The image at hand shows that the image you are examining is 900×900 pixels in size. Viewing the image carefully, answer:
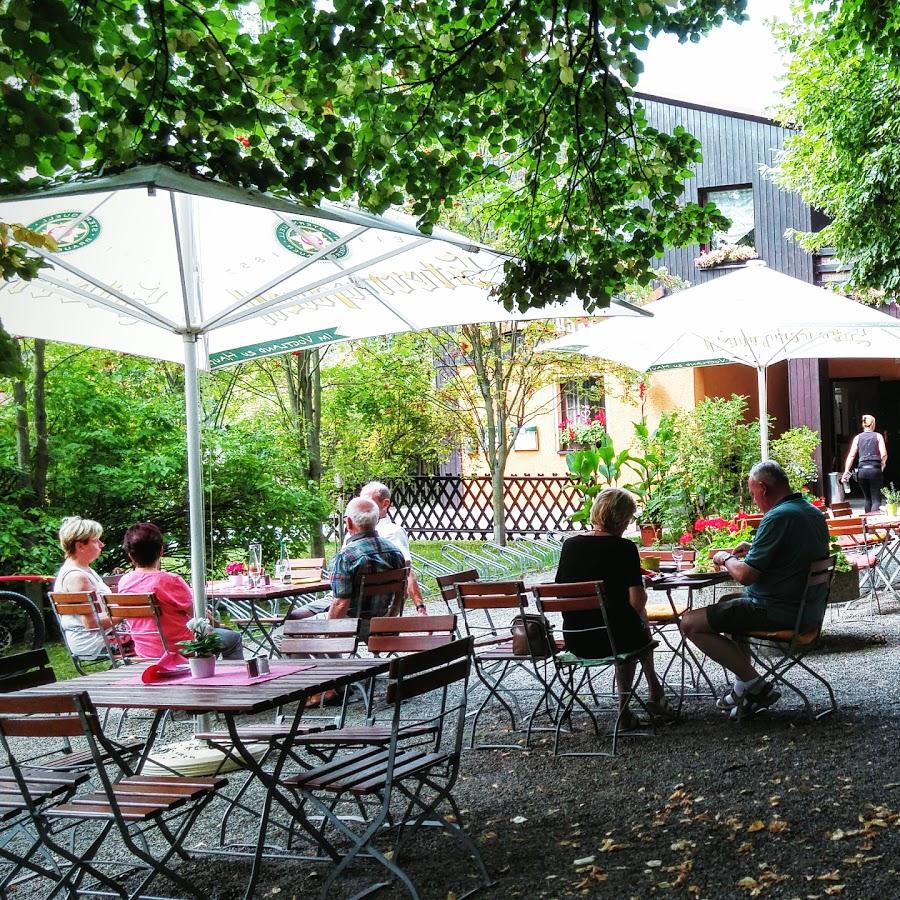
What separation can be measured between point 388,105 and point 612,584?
3003 millimetres

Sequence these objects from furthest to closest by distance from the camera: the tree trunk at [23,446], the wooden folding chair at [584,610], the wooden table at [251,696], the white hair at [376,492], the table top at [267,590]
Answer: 1. the tree trunk at [23,446]
2. the white hair at [376,492]
3. the table top at [267,590]
4. the wooden folding chair at [584,610]
5. the wooden table at [251,696]

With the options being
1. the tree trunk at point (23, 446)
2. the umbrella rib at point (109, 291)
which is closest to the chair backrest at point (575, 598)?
the umbrella rib at point (109, 291)

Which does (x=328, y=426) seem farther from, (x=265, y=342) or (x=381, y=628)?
(x=381, y=628)

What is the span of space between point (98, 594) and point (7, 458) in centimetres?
510

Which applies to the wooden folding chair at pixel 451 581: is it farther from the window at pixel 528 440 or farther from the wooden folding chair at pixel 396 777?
the window at pixel 528 440

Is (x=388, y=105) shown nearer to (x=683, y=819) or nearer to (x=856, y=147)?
(x=683, y=819)

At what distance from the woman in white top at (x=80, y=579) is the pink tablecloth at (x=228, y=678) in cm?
251

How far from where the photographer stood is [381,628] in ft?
18.5

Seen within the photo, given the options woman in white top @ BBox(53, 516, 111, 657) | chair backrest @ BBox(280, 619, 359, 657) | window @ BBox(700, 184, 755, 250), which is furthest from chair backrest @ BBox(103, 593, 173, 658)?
window @ BBox(700, 184, 755, 250)

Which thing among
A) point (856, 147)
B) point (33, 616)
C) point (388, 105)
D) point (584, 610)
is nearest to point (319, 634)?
point (584, 610)

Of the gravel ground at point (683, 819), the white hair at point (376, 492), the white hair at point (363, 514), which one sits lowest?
the gravel ground at point (683, 819)

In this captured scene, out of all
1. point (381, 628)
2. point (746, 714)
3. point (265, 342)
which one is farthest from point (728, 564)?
point (265, 342)

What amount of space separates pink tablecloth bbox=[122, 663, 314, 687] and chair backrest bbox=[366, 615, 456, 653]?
413mm

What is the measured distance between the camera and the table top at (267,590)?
8.35 m
